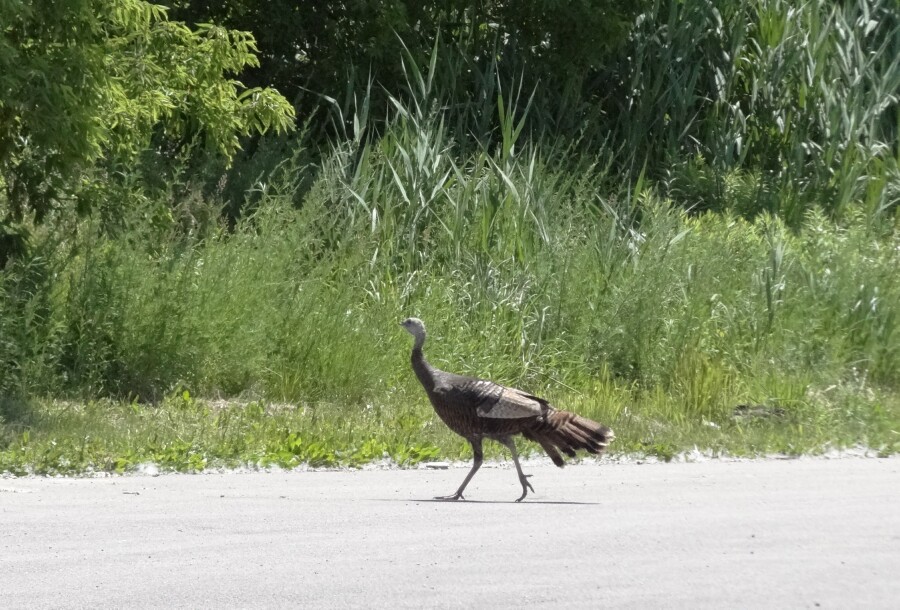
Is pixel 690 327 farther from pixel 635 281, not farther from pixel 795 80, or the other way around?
pixel 795 80

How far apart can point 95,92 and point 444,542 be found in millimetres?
6202

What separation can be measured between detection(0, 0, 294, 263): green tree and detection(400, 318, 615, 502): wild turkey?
4.61m

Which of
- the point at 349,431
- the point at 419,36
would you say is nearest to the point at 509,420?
the point at 349,431

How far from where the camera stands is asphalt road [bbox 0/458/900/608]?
236 inches

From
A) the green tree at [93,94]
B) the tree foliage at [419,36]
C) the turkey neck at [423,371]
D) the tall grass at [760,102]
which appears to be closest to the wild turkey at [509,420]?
the turkey neck at [423,371]

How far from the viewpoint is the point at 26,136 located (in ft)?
40.7

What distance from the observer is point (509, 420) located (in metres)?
8.42

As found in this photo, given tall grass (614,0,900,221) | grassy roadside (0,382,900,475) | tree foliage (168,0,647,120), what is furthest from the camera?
tall grass (614,0,900,221)

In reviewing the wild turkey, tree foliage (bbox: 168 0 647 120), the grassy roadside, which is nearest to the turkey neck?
the wild turkey

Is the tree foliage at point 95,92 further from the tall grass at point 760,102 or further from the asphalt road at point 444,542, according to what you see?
the tall grass at point 760,102

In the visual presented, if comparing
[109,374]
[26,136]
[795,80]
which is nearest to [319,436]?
[109,374]

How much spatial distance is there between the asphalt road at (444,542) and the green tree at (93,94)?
12.0 ft

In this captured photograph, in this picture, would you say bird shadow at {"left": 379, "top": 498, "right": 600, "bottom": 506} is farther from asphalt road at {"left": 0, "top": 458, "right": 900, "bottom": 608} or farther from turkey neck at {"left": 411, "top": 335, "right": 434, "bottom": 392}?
turkey neck at {"left": 411, "top": 335, "right": 434, "bottom": 392}

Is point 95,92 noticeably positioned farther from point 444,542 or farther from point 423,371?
point 444,542
